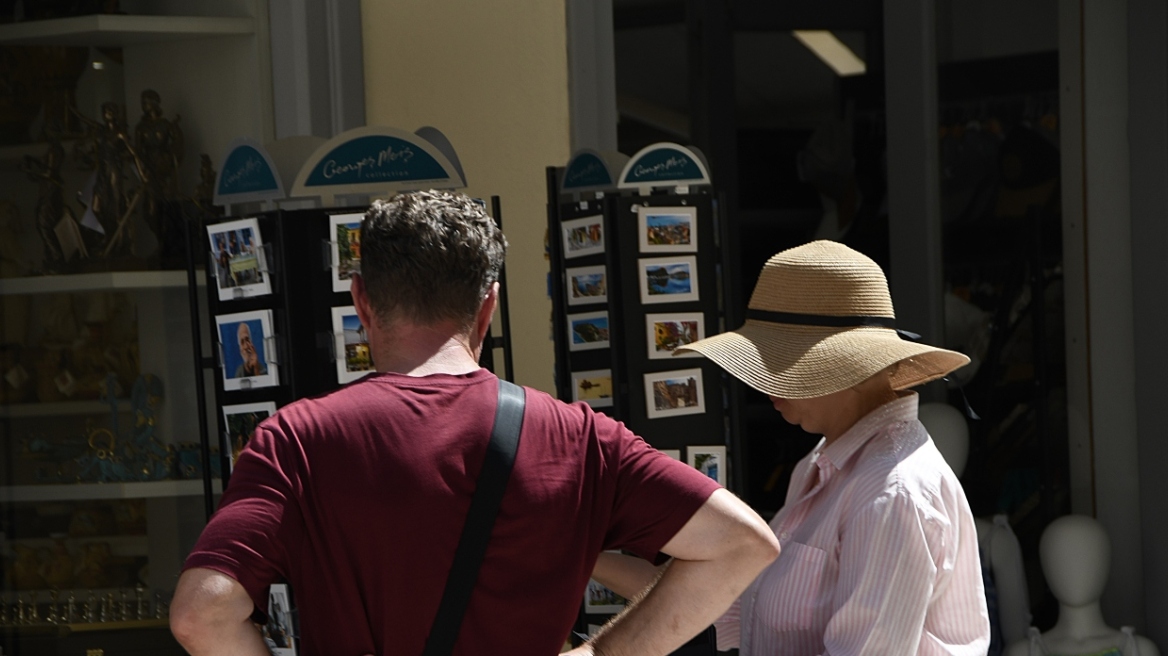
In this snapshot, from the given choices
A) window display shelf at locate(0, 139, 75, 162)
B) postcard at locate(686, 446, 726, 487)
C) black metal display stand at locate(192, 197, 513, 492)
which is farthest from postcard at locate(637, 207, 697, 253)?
window display shelf at locate(0, 139, 75, 162)

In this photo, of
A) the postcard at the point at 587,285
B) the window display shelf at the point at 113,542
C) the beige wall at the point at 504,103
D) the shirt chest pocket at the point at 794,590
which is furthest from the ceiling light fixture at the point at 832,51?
the shirt chest pocket at the point at 794,590

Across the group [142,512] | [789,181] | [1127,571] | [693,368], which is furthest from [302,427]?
[789,181]

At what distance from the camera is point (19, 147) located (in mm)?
3869

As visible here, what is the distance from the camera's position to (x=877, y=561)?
1.78 metres

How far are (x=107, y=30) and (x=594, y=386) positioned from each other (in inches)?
74.1

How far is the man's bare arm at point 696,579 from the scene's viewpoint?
1603mm

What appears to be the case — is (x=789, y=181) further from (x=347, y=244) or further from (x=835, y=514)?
(x=835, y=514)

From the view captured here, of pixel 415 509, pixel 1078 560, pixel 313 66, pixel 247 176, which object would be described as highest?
pixel 313 66

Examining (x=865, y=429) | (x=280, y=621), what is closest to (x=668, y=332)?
(x=280, y=621)

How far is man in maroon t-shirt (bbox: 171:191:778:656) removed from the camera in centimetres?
147

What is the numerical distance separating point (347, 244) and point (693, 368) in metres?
1.07

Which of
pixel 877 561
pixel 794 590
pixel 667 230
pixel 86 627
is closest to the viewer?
pixel 877 561

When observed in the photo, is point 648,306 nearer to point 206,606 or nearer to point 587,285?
point 587,285

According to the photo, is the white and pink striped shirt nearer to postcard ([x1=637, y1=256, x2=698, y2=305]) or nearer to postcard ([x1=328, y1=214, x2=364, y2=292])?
postcard ([x1=328, y1=214, x2=364, y2=292])
